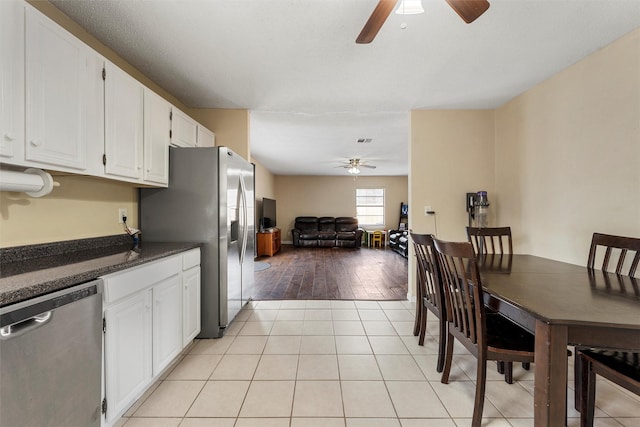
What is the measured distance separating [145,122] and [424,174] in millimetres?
3082

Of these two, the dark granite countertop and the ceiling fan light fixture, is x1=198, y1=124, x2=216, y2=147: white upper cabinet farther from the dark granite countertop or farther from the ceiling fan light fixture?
the ceiling fan light fixture

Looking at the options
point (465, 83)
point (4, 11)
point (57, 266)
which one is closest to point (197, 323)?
point (57, 266)

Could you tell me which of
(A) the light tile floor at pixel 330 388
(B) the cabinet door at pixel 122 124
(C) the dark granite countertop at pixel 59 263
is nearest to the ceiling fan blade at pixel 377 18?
(B) the cabinet door at pixel 122 124

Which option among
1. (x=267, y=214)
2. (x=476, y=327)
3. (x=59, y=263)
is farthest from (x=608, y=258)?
(x=267, y=214)

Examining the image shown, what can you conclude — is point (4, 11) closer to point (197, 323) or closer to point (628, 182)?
point (197, 323)

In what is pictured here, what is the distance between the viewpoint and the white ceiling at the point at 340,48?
175cm

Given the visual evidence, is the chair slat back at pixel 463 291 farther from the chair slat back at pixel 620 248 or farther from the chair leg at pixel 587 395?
the chair slat back at pixel 620 248

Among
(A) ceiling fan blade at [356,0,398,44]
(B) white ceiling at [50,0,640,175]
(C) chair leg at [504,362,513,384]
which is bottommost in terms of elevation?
(C) chair leg at [504,362,513,384]

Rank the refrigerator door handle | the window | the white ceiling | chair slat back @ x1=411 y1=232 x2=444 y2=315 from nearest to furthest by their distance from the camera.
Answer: the white ceiling < chair slat back @ x1=411 y1=232 x2=444 y2=315 < the refrigerator door handle < the window

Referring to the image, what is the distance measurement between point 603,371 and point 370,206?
8.45m

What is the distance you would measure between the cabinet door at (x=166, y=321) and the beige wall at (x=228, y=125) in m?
1.92

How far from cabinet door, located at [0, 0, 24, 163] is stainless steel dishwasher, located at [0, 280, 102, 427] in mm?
703

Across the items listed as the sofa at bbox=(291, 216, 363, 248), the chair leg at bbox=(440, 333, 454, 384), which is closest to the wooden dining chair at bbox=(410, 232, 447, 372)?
the chair leg at bbox=(440, 333, 454, 384)

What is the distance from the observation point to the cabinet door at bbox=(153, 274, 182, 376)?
173 cm
